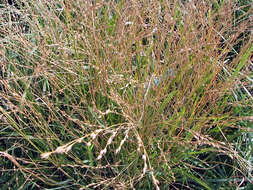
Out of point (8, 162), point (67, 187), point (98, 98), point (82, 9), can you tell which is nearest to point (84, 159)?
point (67, 187)

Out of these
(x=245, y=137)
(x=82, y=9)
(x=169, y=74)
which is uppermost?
(x=82, y=9)

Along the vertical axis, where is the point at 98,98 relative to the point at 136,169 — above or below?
above

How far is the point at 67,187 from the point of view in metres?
1.56

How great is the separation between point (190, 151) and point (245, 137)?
321 millimetres

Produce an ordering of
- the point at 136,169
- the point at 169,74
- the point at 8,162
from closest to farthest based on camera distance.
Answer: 1. the point at 136,169
2. the point at 169,74
3. the point at 8,162

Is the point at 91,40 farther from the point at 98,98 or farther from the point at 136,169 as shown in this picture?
the point at 136,169

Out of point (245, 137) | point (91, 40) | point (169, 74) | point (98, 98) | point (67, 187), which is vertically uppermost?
point (91, 40)

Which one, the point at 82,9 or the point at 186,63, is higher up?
the point at 82,9

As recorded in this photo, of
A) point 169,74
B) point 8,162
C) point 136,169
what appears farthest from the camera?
point 8,162

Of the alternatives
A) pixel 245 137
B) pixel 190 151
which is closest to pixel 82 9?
pixel 190 151

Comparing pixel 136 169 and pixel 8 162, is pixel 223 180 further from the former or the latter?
pixel 8 162

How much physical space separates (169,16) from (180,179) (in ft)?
2.56

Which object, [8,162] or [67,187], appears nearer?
[67,187]

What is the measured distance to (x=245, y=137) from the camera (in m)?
1.60
